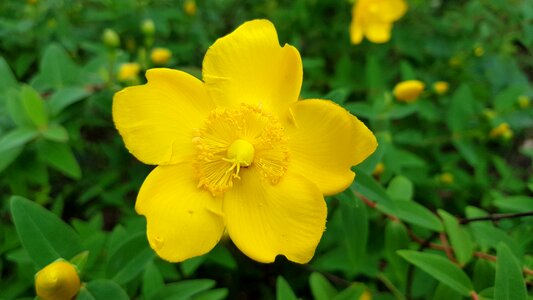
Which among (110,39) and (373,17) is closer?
(110,39)

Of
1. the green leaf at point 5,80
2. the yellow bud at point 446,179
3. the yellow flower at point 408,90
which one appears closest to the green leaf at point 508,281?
the yellow flower at point 408,90

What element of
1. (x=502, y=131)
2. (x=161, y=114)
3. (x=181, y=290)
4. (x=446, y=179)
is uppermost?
(x=161, y=114)

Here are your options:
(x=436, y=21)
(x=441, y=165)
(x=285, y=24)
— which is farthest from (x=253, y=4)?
(x=441, y=165)

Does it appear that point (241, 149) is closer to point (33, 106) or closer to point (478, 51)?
point (33, 106)

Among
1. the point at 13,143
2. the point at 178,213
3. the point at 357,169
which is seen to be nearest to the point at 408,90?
the point at 357,169

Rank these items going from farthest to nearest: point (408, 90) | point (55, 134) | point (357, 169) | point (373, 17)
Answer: point (373, 17) < point (408, 90) < point (55, 134) < point (357, 169)

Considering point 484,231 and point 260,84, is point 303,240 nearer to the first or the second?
point 260,84

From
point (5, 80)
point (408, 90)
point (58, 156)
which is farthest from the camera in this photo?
point (408, 90)
